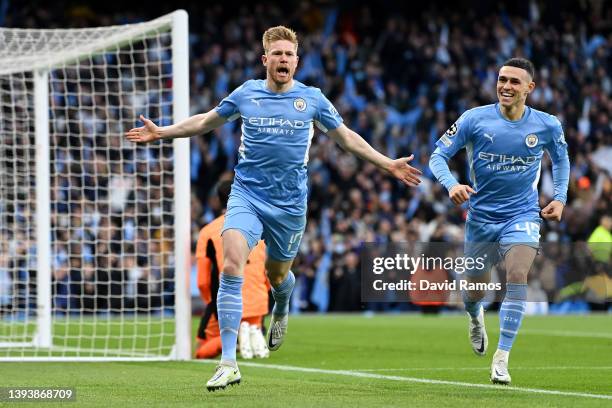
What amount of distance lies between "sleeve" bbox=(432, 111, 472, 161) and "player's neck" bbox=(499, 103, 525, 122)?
0.30 metres

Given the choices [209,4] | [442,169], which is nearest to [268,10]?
[209,4]

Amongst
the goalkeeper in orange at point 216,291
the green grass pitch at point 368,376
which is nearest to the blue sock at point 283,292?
the green grass pitch at point 368,376

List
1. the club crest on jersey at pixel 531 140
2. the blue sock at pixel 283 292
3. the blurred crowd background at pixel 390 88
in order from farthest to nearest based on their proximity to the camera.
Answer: the blurred crowd background at pixel 390 88 < the blue sock at pixel 283 292 < the club crest on jersey at pixel 531 140

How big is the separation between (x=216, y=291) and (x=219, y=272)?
0.69ft

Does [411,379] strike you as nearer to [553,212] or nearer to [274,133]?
[553,212]

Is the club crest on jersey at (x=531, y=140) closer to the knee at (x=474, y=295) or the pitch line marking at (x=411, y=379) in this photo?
the knee at (x=474, y=295)

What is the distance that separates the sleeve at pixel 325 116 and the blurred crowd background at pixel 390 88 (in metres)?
14.6

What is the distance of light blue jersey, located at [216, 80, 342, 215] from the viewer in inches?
350

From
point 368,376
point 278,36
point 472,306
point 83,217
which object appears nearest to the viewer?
point 278,36

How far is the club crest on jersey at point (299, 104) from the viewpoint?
8938 mm

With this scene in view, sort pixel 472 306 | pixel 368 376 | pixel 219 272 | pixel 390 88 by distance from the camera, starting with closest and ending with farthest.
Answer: pixel 368 376 → pixel 472 306 → pixel 219 272 → pixel 390 88

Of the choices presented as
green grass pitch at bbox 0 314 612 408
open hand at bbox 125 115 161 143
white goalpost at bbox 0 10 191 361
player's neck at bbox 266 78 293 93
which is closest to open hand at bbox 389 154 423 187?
player's neck at bbox 266 78 293 93

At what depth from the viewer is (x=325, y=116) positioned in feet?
29.7

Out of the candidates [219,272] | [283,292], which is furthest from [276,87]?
[219,272]
